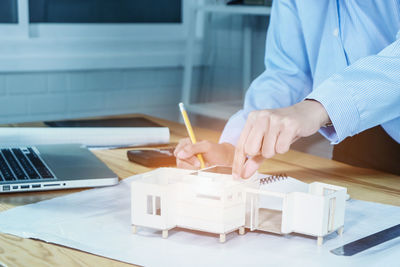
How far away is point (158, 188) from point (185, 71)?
2.15 meters

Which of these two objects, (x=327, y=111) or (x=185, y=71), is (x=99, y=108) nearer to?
(x=185, y=71)

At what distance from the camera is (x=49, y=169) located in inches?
43.9

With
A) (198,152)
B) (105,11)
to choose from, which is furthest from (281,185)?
(105,11)

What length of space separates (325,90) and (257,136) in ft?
0.57

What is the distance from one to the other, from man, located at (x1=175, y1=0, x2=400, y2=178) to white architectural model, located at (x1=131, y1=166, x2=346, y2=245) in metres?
0.06

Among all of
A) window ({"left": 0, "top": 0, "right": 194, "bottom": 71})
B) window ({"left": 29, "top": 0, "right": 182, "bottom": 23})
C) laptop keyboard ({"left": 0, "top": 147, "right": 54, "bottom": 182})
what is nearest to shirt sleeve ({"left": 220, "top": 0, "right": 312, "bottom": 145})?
laptop keyboard ({"left": 0, "top": 147, "right": 54, "bottom": 182})

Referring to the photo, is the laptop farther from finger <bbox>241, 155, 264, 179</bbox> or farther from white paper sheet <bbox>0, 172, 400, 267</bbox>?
finger <bbox>241, 155, 264, 179</bbox>

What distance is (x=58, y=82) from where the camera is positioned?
269 cm

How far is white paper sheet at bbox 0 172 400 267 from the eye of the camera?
73 centimetres

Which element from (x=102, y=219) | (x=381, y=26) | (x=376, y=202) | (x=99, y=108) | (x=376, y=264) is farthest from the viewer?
(x=99, y=108)

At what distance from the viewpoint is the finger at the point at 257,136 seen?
858 mm

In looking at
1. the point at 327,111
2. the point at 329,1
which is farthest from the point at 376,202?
the point at 329,1

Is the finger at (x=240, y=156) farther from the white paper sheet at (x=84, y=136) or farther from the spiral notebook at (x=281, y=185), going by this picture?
the white paper sheet at (x=84, y=136)

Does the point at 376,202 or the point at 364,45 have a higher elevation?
the point at 364,45
